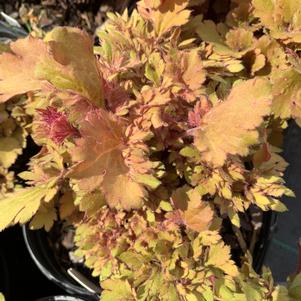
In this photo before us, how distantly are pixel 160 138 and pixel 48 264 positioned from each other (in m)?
0.52

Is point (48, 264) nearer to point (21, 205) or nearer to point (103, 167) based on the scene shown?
point (21, 205)

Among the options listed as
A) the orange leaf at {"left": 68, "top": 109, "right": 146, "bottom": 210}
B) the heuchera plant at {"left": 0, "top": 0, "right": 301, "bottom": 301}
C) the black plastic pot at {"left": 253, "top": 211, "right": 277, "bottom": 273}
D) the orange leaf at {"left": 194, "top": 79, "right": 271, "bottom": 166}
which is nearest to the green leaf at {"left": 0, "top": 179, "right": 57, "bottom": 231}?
the heuchera plant at {"left": 0, "top": 0, "right": 301, "bottom": 301}

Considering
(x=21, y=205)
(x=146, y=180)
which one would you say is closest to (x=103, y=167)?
(x=146, y=180)

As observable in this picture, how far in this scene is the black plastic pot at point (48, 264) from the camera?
1128mm

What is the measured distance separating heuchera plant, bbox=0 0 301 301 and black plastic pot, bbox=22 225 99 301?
155 mm

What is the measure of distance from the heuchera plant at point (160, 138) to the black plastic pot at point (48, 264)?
155 millimetres

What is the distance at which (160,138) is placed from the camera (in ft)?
2.67

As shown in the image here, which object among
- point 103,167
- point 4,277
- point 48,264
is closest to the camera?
point 103,167

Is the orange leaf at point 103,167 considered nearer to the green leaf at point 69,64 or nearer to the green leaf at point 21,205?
the green leaf at point 69,64

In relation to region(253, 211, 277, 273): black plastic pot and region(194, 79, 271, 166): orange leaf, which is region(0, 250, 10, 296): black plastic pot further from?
region(194, 79, 271, 166): orange leaf

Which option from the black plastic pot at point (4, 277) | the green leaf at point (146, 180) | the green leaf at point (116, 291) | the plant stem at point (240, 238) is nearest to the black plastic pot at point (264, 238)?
the plant stem at point (240, 238)

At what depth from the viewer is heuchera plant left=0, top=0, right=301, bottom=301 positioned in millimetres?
722

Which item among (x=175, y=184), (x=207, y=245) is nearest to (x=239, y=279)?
(x=207, y=245)

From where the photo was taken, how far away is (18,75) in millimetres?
819
